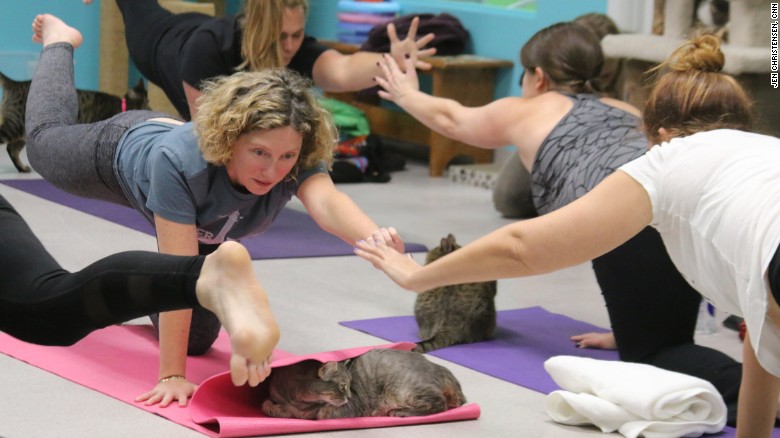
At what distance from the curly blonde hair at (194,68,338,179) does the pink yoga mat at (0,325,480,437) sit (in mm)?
505

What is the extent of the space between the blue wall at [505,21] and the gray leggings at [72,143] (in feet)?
10.8

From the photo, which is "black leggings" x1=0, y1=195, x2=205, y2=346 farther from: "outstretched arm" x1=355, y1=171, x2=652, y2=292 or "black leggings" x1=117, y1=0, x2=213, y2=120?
"black leggings" x1=117, y1=0, x2=213, y2=120

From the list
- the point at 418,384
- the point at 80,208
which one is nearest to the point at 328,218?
the point at 418,384

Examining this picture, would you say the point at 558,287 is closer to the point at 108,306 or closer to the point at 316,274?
the point at 316,274

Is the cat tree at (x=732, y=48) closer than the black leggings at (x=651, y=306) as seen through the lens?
No

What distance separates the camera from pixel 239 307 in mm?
1806

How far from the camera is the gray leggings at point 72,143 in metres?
2.77

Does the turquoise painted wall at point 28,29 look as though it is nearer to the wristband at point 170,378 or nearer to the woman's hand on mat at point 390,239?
the wristband at point 170,378

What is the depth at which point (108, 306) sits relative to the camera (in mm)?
1917

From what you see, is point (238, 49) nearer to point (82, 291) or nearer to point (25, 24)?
point (82, 291)

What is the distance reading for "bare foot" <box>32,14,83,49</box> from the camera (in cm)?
317

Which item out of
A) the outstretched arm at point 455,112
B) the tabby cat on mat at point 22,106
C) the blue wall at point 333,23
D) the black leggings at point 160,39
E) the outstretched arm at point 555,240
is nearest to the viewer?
the outstretched arm at point 555,240

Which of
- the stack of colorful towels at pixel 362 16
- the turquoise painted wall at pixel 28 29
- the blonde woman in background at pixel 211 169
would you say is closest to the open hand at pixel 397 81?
the blonde woman in background at pixel 211 169

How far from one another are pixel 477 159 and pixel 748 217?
4.29 m
